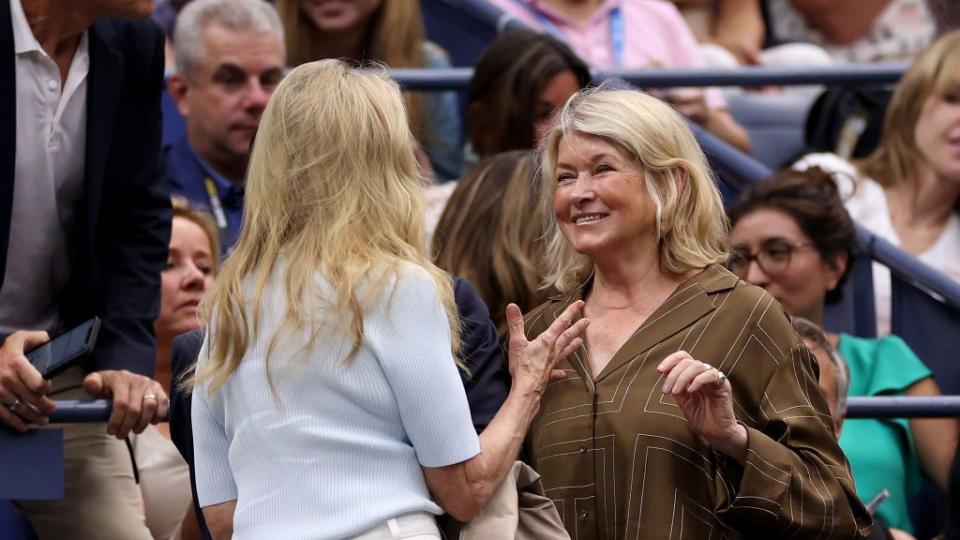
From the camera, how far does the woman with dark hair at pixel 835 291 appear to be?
492 cm

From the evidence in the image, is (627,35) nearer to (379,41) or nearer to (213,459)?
(379,41)

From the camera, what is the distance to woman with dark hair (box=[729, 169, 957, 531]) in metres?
4.92

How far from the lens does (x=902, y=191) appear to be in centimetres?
604

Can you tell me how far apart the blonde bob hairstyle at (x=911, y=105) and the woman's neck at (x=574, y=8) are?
4.09 ft

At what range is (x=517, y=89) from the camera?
17.6 feet

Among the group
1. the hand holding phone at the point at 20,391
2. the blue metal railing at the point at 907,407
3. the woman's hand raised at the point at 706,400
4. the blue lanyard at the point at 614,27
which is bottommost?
the hand holding phone at the point at 20,391

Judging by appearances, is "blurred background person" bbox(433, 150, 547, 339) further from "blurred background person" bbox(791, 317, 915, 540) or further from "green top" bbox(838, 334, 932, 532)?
"green top" bbox(838, 334, 932, 532)

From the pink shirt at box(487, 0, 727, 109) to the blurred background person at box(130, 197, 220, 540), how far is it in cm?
190

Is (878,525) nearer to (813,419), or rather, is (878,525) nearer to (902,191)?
(813,419)

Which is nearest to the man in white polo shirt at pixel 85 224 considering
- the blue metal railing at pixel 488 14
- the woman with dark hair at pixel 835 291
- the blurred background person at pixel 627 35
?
the woman with dark hair at pixel 835 291

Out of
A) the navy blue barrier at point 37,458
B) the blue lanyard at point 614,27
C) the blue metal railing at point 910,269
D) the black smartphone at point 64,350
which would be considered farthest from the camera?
A: the blue lanyard at point 614,27

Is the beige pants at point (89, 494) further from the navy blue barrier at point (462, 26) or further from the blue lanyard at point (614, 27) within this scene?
the blue lanyard at point (614, 27)

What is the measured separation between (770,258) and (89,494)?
6.43ft

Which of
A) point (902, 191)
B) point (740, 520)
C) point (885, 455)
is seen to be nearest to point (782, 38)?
point (902, 191)
